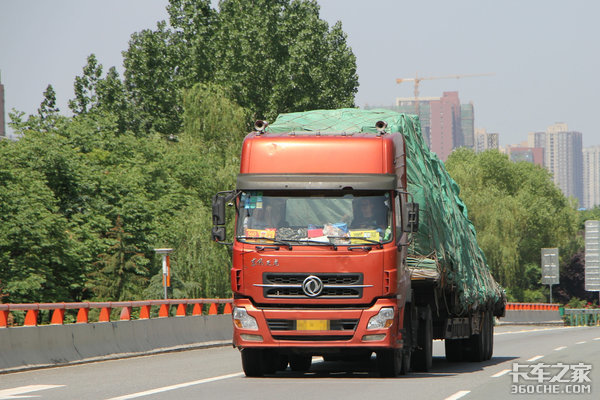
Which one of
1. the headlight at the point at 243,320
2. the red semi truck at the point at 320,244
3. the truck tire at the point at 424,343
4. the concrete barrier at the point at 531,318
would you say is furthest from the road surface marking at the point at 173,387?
the concrete barrier at the point at 531,318

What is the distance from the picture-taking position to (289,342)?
1454cm

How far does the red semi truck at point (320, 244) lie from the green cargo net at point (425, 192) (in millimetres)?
1091

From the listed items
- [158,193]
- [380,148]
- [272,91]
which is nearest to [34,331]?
[380,148]

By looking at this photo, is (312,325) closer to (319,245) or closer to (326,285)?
(326,285)

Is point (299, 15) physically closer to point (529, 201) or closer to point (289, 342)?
point (529, 201)

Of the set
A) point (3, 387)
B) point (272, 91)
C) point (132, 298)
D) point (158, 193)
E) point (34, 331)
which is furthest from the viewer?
point (272, 91)

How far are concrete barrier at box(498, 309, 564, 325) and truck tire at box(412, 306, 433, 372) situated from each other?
1580 inches

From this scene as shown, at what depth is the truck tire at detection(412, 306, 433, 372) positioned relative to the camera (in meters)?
16.6

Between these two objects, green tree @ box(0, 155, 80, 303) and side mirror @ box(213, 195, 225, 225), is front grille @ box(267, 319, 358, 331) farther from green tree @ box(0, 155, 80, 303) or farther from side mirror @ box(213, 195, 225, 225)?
green tree @ box(0, 155, 80, 303)

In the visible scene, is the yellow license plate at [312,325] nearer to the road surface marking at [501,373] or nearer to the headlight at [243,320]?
the headlight at [243,320]

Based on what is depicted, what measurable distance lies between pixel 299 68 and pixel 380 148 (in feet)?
172

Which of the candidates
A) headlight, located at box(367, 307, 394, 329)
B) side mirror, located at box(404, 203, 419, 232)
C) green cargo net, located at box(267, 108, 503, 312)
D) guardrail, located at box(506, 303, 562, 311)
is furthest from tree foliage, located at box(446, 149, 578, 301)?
headlight, located at box(367, 307, 394, 329)

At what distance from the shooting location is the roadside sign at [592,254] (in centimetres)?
8488

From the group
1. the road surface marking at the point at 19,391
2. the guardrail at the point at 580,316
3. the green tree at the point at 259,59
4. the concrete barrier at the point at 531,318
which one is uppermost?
the green tree at the point at 259,59
